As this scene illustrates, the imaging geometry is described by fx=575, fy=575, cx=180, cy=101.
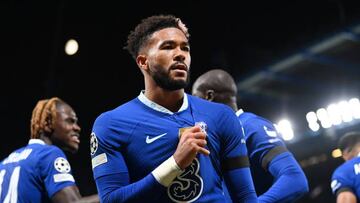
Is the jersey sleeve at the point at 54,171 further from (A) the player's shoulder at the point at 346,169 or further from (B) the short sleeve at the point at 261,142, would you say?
(A) the player's shoulder at the point at 346,169

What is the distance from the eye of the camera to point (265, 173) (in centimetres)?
308

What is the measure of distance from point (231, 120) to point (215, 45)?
27.4 feet

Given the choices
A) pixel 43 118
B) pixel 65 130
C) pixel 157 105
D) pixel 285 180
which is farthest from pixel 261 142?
pixel 43 118

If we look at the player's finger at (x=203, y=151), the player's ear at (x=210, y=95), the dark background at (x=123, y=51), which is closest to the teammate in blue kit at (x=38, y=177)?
the player's ear at (x=210, y=95)

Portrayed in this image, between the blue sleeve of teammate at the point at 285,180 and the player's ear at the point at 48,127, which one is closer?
the blue sleeve of teammate at the point at 285,180

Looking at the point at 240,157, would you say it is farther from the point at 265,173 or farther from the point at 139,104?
the point at 265,173

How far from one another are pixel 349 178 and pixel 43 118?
2655 millimetres

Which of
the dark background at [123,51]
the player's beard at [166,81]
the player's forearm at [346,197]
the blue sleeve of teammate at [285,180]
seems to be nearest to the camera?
the player's beard at [166,81]

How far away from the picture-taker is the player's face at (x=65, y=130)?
3.57 meters

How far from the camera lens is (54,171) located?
3.09m

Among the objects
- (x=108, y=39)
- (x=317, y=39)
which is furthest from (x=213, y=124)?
(x=317, y=39)

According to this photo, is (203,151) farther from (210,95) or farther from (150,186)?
(210,95)

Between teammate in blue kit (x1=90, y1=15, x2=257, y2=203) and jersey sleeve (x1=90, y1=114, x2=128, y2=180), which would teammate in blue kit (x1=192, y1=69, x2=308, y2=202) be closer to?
teammate in blue kit (x1=90, y1=15, x2=257, y2=203)

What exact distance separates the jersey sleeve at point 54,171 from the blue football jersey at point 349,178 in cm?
261
